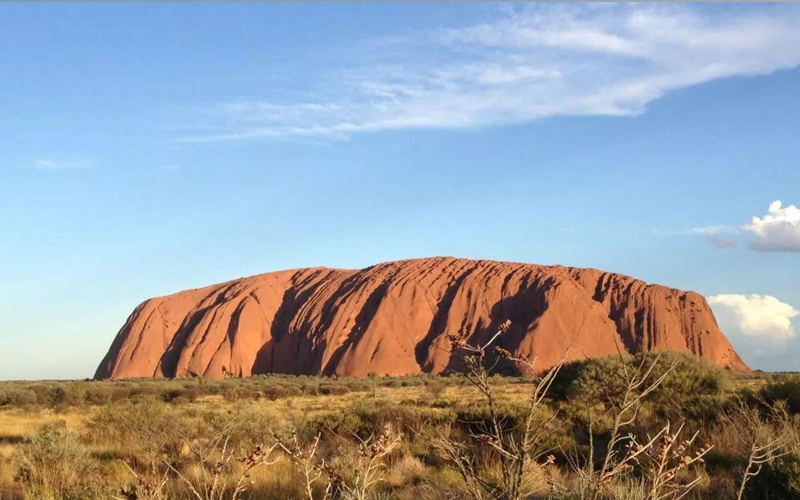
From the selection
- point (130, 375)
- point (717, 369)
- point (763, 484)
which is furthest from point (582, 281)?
point (763, 484)

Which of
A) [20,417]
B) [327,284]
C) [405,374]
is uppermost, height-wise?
[327,284]

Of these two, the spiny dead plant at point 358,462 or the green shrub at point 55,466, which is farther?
the green shrub at point 55,466

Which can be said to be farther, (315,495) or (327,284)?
(327,284)

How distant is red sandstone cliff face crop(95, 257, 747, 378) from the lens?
64.9 meters

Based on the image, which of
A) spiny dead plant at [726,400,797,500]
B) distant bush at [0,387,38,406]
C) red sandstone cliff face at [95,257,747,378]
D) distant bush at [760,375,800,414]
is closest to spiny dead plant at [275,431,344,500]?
spiny dead plant at [726,400,797,500]

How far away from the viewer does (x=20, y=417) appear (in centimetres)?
2250

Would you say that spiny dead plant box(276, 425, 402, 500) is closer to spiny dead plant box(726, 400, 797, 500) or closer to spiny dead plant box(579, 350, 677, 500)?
spiny dead plant box(579, 350, 677, 500)

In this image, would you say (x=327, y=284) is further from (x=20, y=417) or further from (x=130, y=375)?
(x=20, y=417)

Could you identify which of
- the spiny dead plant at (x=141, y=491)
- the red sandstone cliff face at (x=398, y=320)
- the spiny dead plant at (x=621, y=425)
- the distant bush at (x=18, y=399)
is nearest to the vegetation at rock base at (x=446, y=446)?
the spiny dead plant at (x=141, y=491)

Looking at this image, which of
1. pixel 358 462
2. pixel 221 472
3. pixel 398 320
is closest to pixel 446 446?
pixel 358 462

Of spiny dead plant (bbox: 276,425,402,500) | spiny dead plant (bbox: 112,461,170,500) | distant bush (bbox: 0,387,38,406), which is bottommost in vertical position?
distant bush (bbox: 0,387,38,406)

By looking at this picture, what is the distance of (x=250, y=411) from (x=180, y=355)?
204 ft

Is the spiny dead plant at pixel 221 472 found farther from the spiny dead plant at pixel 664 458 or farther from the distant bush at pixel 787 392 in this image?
the distant bush at pixel 787 392

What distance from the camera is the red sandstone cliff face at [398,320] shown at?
64.9 meters
